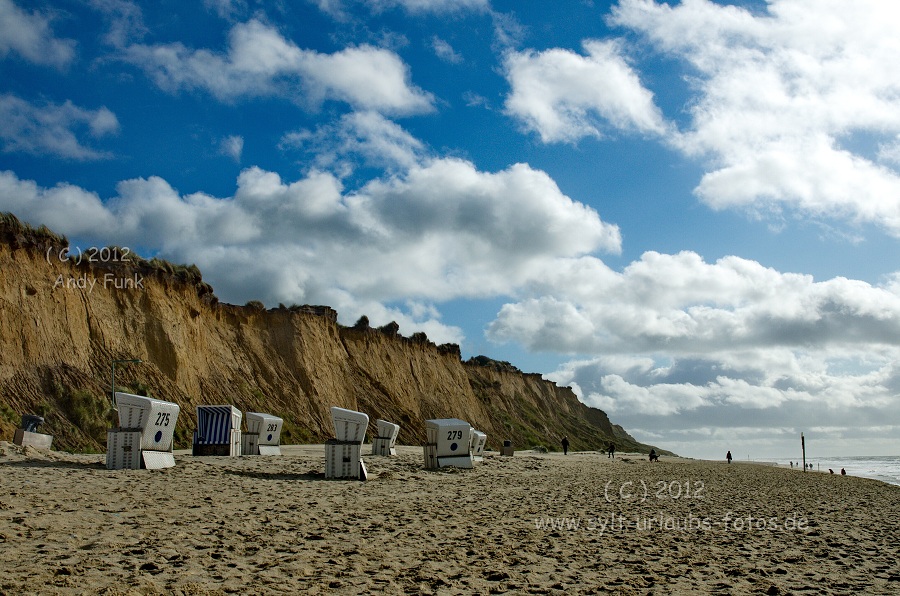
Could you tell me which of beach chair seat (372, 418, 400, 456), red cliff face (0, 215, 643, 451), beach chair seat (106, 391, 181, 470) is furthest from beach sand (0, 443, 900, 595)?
red cliff face (0, 215, 643, 451)

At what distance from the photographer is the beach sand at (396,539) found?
21.6 ft

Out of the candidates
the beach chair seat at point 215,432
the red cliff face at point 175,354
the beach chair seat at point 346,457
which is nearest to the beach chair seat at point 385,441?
the beach chair seat at point 215,432

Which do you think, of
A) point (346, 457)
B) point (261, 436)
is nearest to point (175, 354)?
point (261, 436)

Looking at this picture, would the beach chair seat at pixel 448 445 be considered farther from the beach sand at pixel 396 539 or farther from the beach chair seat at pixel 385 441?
the beach chair seat at pixel 385 441

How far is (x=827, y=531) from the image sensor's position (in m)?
11.7

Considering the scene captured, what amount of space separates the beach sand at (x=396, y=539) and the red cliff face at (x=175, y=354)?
1350cm

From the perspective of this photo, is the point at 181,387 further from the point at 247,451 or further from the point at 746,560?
the point at 746,560

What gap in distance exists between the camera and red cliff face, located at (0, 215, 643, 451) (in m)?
28.1

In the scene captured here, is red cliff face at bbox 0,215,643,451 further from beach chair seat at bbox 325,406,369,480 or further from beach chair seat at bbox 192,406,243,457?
beach chair seat at bbox 325,406,369,480

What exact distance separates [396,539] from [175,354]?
96.8 feet

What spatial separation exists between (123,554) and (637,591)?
5.09 meters

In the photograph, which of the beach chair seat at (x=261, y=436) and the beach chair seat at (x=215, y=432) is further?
the beach chair seat at (x=261, y=436)

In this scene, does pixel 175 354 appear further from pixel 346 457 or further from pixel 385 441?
pixel 346 457

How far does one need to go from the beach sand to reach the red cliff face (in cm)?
1350
